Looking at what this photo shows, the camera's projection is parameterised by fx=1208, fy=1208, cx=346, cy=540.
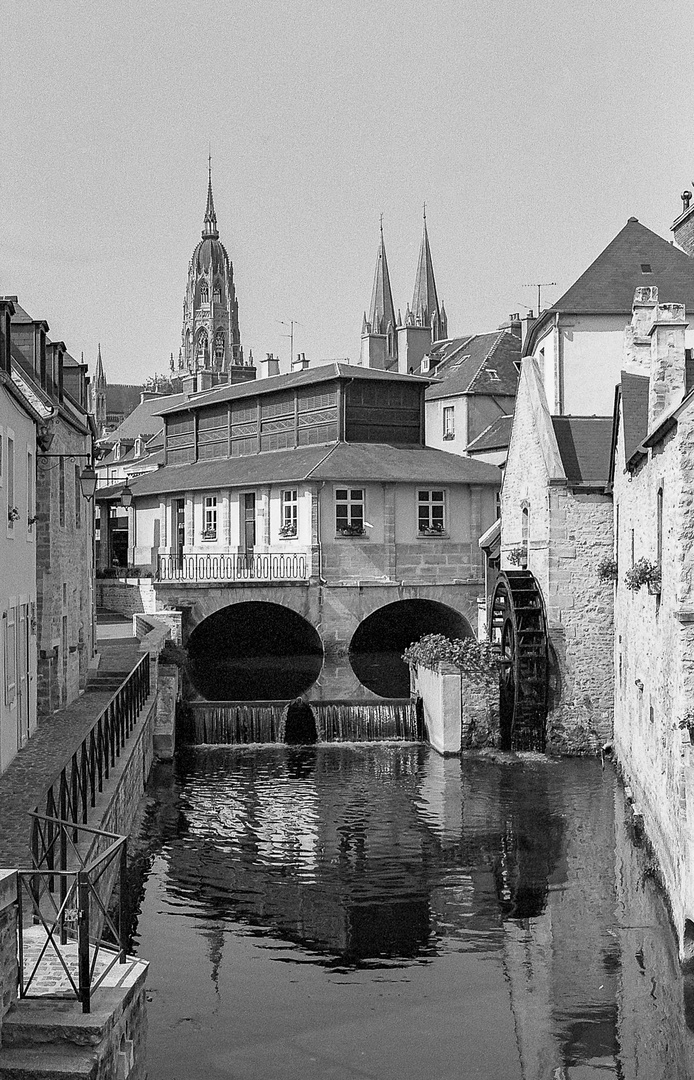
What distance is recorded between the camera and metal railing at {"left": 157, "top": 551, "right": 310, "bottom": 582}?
37.0 metres

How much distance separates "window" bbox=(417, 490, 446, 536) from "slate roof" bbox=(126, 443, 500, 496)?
0.55 metres

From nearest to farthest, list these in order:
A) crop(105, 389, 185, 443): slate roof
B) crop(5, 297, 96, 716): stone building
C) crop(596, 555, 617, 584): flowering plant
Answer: crop(5, 297, 96, 716): stone building
crop(596, 555, 617, 584): flowering plant
crop(105, 389, 185, 443): slate roof

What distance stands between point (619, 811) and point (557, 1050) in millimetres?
8418

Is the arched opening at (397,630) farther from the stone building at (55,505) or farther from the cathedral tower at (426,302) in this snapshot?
the cathedral tower at (426,302)

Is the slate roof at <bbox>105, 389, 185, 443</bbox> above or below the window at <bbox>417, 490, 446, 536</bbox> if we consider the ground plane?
above

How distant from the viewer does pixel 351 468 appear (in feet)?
123

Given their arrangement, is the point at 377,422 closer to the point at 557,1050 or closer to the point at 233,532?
the point at 233,532

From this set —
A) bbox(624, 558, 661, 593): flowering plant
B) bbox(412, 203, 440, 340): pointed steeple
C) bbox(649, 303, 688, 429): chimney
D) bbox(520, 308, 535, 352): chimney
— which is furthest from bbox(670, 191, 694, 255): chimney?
bbox(412, 203, 440, 340): pointed steeple

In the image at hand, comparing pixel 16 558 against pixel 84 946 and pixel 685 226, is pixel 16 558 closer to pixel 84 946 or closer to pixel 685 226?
pixel 84 946

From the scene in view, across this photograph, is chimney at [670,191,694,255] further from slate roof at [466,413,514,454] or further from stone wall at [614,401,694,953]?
stone wall at [614,401,694,953]

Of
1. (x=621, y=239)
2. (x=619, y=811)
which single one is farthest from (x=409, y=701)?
(x=621, y=239)

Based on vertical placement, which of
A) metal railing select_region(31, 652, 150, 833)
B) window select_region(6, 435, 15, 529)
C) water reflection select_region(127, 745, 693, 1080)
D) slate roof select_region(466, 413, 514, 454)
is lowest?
water reflection select_region(127, 745, 693, 1080)

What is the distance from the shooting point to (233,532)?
40750mm

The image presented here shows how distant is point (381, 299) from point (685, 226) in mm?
68738
